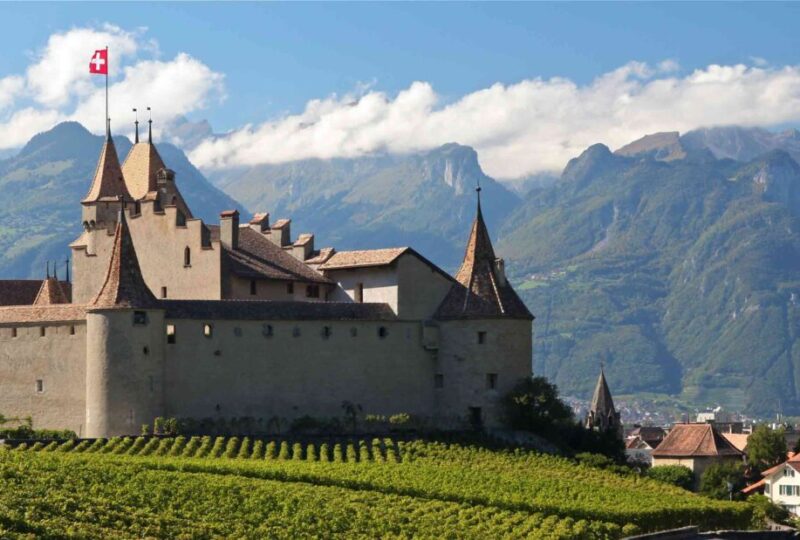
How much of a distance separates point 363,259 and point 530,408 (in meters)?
12.2

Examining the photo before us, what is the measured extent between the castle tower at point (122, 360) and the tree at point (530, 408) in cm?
1969

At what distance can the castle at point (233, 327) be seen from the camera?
87250mm

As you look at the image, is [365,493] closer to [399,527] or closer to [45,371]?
[399,527]

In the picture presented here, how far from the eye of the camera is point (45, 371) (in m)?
88.6

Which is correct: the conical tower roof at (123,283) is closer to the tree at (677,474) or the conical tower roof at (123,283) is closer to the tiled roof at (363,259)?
the tiled roof at (363,259)

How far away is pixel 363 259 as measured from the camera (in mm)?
98625

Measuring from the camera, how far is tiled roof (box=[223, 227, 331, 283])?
9662cm

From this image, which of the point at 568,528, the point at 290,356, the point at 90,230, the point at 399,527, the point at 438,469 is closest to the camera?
the point at 399,527

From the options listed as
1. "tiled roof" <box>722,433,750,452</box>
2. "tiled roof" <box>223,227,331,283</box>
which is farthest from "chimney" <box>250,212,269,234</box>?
"tiled roof" <box>722,433,750,452</box>

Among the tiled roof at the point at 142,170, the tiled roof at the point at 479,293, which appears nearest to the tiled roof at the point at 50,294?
the tiled roof at the point at 142,170

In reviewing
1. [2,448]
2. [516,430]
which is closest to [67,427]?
[2,448]

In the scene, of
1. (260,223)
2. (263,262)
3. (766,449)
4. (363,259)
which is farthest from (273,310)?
(766,449)

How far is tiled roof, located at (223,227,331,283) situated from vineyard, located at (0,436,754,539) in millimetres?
11476

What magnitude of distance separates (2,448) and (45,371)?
1211 cm
